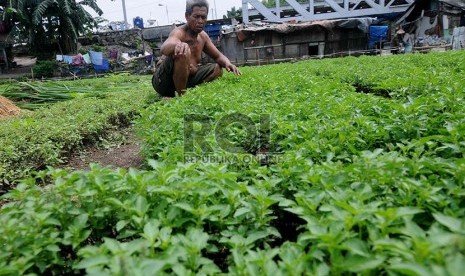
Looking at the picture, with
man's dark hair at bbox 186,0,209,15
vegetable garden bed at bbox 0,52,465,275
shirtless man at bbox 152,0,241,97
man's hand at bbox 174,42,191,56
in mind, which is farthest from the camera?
man's dark hair at bbox 186,0,209,15

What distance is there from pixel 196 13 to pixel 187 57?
81 centimetres

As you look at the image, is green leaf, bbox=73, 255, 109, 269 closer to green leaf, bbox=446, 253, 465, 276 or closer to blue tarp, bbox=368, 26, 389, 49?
green leaf, bbox=446, 253, 465, 276

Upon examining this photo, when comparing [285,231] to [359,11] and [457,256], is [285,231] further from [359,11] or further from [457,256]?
[359,11]

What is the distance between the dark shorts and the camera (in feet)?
20.0

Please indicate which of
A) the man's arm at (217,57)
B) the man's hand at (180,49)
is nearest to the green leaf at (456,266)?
the man's hand at (180,49)

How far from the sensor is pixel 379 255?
1155 millimetres

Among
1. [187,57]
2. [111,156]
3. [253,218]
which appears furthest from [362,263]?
[187,57]

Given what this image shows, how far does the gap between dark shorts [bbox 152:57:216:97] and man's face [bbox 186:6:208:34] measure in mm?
737

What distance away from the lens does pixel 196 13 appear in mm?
5805

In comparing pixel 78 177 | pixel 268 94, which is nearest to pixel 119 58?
pixel 268 94

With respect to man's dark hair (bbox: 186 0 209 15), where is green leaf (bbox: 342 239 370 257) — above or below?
below

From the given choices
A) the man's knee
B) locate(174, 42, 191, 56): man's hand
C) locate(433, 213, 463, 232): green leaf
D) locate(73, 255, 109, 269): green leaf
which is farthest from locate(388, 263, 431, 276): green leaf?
the man's knee

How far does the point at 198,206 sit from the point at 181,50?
163 inches

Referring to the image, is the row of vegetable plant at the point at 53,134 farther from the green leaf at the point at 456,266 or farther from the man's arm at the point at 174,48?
the green leaf at the point at 456,266
